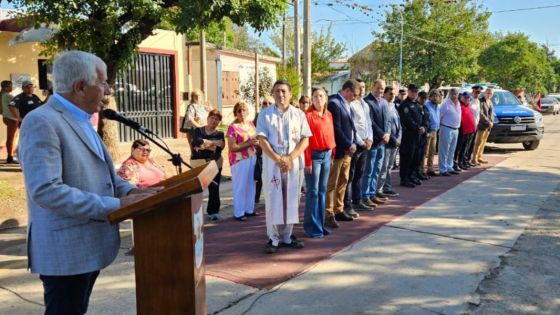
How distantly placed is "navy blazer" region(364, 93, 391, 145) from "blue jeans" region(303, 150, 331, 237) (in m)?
2.05

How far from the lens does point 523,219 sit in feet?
23.9

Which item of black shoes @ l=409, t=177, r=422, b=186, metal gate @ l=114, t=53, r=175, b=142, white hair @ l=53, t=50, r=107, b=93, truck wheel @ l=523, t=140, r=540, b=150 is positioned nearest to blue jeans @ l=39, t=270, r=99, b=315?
white hair @ l=53, t=50, r=107, b=93

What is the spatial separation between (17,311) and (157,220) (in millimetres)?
2509

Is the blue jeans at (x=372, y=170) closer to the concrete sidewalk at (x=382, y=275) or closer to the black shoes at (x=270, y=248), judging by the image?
the concrete sidewalk at (x=382, y=275)

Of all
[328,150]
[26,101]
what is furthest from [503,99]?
[26,101]

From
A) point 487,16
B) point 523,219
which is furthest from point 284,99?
point 487,16

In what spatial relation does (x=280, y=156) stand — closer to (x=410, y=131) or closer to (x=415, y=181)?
(x=410, y=131)

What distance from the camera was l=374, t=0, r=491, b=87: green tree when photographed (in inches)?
1401

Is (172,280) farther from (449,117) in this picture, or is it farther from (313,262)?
(449,117)

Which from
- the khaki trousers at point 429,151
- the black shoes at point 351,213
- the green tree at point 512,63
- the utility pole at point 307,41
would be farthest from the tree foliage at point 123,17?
the green tree at point 512,63

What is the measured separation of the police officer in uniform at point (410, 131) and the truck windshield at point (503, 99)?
7538mm

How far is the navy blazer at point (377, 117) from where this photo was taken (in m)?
8.08

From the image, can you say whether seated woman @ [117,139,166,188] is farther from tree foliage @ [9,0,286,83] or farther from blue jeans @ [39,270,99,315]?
tree foliage @ [9,0,286,83]

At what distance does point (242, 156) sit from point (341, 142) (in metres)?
1.46
